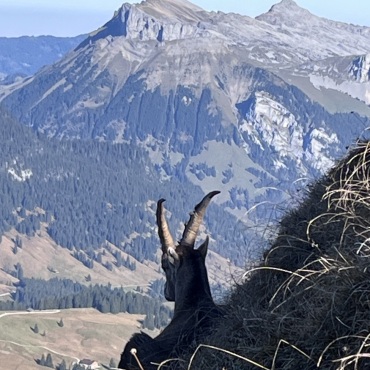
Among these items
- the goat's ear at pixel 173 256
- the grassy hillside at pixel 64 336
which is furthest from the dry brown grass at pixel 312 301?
the grassy hillside at pixel 64 336

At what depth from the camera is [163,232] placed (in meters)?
11.2

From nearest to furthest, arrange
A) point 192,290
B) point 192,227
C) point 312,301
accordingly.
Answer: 1. point 312,301
2. point 192,290
3. point 192,227

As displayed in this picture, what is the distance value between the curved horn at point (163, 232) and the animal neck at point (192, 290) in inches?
17.2

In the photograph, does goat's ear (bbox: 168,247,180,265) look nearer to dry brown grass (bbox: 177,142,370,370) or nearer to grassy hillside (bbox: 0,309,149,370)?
dry brown grass (bbox: 177,142,370,370)

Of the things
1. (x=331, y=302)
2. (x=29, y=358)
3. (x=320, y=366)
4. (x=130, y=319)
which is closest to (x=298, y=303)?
(x=331, y=302)

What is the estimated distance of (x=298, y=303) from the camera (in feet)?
22.9

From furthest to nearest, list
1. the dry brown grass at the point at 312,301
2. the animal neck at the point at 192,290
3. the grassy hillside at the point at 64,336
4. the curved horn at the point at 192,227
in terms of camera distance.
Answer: the grassy hillside at the point at 64,336 → the curved horn at the point at 192,227 → the animal neck at the point at 192,290 → the dry brown grass at the point at 312,301

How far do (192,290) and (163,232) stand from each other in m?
1.10

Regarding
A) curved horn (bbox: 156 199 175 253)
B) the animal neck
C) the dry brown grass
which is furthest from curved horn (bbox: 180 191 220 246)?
the dry brown grass

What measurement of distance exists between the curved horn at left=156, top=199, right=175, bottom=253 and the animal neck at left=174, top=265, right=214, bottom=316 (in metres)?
0.44

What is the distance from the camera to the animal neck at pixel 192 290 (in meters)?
10.1

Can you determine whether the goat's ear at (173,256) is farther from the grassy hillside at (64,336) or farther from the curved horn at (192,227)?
the grassy hillside at (64,336)

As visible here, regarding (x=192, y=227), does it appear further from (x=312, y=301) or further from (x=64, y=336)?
(x=64, y=336)

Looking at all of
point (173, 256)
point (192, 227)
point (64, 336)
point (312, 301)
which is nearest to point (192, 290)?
point (173, 256)
